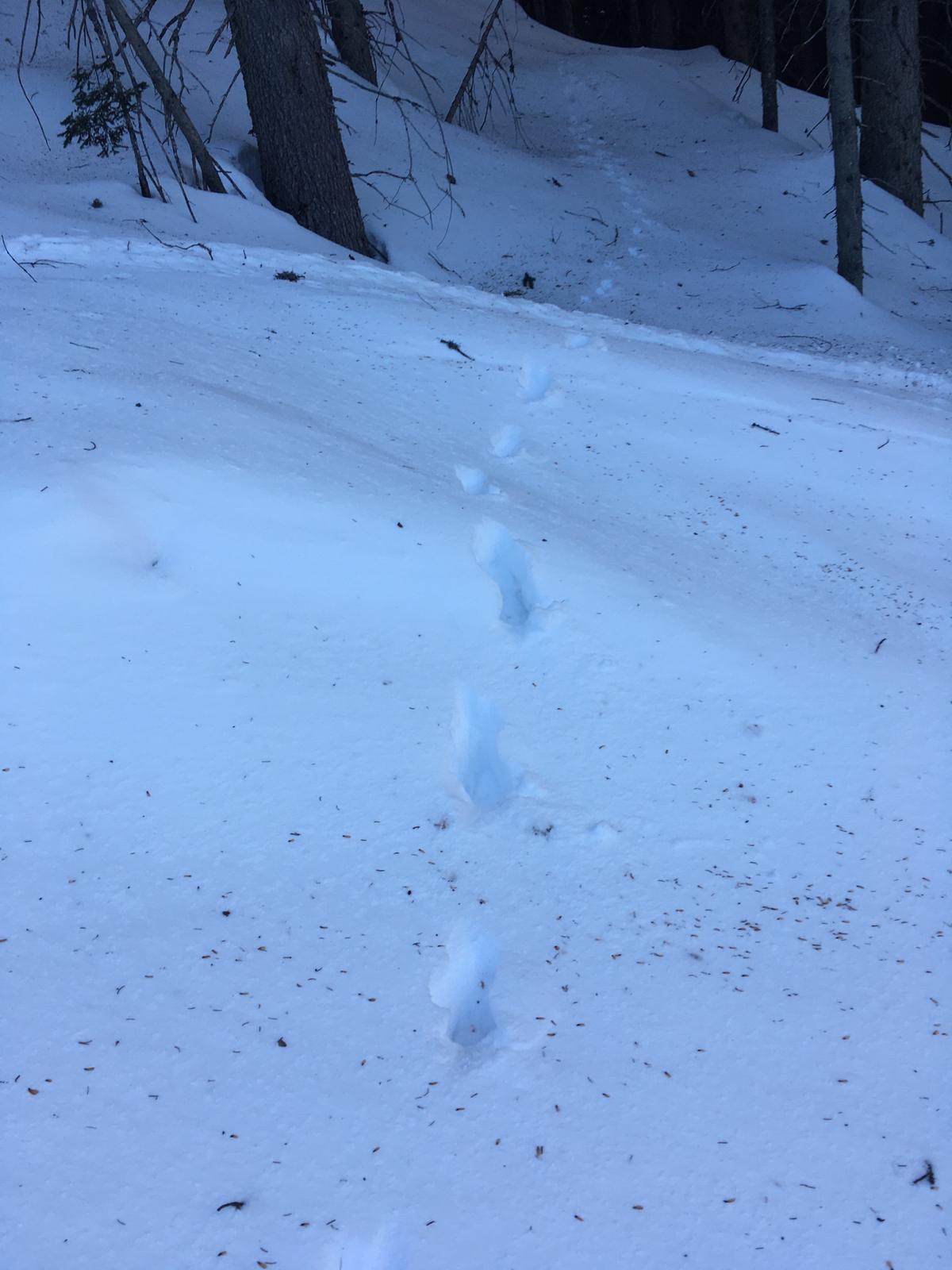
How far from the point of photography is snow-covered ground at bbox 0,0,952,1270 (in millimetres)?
1307

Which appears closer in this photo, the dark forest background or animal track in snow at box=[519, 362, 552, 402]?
animal track in snow at box=[519, 362, 552, 402]

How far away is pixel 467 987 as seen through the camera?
1.57 m

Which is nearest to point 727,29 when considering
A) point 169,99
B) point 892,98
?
point 892,98

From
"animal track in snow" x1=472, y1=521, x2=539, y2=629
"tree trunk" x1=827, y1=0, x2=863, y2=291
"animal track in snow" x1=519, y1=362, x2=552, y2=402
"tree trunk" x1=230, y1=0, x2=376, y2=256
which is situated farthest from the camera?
"tree trunk" x1=827, y1=0, x2=863, y2=291

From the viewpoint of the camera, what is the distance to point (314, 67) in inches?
207

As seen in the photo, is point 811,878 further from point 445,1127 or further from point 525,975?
point 445,1127

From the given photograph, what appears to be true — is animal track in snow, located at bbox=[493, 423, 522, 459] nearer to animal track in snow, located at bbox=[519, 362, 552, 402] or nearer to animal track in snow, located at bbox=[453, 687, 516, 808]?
animal track in snow, located at bbox=[519, 362, 552, 402]

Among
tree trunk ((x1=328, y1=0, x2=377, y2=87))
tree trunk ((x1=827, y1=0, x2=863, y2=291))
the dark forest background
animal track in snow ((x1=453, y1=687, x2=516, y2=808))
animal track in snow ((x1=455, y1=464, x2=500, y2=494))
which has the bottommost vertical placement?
animal track in snow ((x1=453, y1=687, x2=516, y2=808))

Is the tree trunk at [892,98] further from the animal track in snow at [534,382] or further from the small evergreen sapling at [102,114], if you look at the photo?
the small evergreen sapling at [102,114]

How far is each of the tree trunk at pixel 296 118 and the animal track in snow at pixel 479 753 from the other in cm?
458

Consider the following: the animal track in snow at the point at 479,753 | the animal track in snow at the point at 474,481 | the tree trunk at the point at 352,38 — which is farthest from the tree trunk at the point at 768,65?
the animal track in snow at the point at 479,753

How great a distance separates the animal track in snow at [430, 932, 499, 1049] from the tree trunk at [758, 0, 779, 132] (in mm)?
10004

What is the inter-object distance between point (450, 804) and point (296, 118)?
5020 millimetres

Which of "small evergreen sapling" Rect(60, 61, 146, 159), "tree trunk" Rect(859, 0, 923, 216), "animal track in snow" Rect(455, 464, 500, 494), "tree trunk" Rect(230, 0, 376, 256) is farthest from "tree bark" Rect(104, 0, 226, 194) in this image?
"tree trunk" Rect(859, 0, 923, 216)
